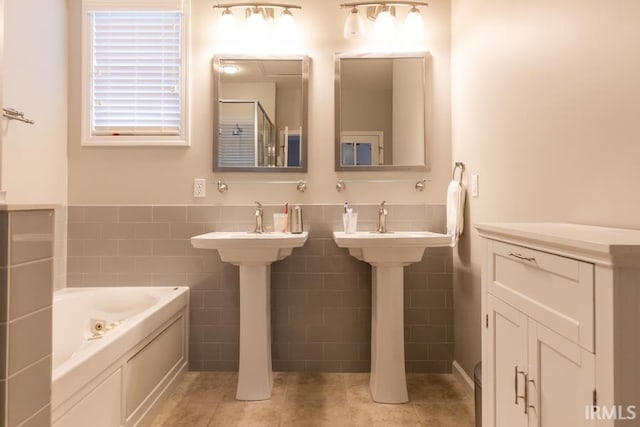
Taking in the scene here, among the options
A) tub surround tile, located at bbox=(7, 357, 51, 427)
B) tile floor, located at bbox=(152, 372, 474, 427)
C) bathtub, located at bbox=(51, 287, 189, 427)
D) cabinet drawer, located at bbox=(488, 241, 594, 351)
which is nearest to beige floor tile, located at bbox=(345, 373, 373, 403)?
tile floor, located at bbox=(152, 372, 474, 427)

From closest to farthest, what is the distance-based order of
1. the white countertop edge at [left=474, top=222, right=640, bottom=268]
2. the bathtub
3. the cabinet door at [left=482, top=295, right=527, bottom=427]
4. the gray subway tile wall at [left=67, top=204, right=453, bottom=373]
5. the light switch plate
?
the white countertop edge at [left=474, top=222, right=640, bottom=268], the cabinet door at [left=482, top=295, right=527, bottom=427], the bathtub, the light switch plate, the gray subway tile wall at [left=67, top=204, right=453, bottom=373]


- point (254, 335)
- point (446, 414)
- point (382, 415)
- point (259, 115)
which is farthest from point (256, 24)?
point (446, 414)

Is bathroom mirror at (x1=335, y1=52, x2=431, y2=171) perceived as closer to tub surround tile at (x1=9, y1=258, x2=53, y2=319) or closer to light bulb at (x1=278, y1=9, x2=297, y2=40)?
light bulb at (x1=278, y1=9, x2=297, y2=40)

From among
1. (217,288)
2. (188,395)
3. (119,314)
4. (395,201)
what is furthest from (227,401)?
(395,201)

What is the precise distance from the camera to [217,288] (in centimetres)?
253

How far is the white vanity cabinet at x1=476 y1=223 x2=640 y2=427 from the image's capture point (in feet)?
2.36

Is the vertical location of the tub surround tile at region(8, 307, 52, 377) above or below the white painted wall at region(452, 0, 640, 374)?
below

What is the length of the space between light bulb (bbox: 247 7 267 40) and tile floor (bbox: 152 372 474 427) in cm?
218

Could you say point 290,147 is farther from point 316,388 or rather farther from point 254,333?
point 316,388

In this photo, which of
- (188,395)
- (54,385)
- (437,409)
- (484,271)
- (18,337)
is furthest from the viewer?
(188,395)

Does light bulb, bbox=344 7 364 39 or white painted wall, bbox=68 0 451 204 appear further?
white painted wall, bbox=68 0 451 204

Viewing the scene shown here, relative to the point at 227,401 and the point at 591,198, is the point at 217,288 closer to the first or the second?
the point at 227,401

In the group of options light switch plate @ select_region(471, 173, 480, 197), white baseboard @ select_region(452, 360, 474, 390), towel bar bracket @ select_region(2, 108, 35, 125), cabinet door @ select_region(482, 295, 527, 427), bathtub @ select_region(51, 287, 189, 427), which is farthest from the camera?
white baseboard @ select_region(452, 360, 474, 390)

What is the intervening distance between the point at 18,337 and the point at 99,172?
202 centimetres
